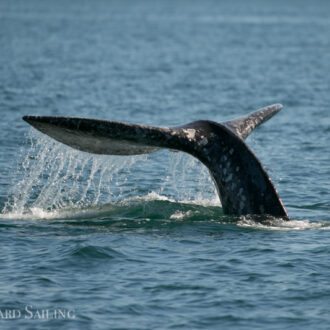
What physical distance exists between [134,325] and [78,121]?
2.86 meters

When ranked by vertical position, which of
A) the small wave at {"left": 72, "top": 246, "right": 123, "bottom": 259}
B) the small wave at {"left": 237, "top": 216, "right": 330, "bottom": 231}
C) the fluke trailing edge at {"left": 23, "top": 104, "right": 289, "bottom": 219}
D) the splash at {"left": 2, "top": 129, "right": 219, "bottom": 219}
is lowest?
the small wave at {"left": 72, "top": 246, "right": 123, "bottom": 259}

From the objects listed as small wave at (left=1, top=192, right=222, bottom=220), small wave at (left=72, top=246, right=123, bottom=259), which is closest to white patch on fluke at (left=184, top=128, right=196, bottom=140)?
small wave at (left=72, top=246, right=123, bottom=259)

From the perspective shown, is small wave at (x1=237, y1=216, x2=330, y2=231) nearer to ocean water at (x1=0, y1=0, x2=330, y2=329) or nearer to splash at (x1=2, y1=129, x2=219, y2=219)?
ocean water at (x1=0, y1=0, x2=330, y2=329)

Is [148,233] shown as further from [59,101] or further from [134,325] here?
[59,101]

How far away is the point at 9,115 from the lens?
25438 mm

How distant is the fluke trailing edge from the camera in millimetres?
11547

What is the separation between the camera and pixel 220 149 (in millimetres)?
12312

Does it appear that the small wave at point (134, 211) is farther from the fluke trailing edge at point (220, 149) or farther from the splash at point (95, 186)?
the fluke trailing edge at point (220, 149)

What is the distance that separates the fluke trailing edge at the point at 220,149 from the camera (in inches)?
455

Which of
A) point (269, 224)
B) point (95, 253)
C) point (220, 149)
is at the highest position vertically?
point (220, 149)

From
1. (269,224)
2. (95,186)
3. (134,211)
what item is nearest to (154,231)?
(134,211)

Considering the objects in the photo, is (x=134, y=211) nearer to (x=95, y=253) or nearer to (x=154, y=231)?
(x=154, y=231)

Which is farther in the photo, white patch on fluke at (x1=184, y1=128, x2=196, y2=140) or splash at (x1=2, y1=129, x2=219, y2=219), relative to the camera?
splash at (x1=2, y1=129, x2=219, y2=219)

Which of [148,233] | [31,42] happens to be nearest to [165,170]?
[148,233]
